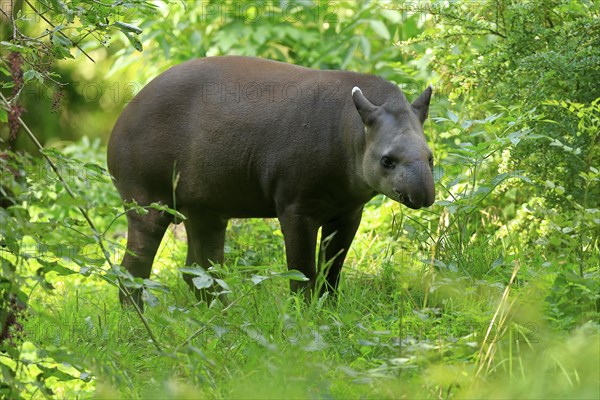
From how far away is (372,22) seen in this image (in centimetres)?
1029

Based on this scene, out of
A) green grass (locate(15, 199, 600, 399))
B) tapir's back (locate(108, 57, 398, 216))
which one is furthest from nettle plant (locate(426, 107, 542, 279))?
tapir's back (locate(108, 57, 398, 216))

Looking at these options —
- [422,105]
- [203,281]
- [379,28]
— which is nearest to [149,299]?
[203,281]

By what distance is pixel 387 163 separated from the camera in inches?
220

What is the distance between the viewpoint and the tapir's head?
5.42 meters

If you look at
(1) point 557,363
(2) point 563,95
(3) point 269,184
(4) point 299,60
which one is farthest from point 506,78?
(4) point 299,60

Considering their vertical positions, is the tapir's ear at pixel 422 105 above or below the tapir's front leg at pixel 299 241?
above

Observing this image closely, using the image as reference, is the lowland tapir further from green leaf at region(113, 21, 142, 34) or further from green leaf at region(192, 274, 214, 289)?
green leaf at region(192, 274, 214, 289)

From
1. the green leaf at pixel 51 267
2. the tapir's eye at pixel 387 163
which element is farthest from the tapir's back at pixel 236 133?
the green leaf at pixel 51 267

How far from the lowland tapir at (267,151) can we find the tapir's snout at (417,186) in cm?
2

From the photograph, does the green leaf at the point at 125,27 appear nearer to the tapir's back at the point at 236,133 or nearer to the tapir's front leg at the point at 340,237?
the tapir's back at the point at 236,133

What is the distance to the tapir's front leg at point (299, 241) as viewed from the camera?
6011 mm

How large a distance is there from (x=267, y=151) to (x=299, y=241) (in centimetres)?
63

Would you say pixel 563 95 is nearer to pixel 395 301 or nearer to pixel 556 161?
pixel 556 161

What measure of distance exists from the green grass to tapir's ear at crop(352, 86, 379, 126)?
1.01 meters
